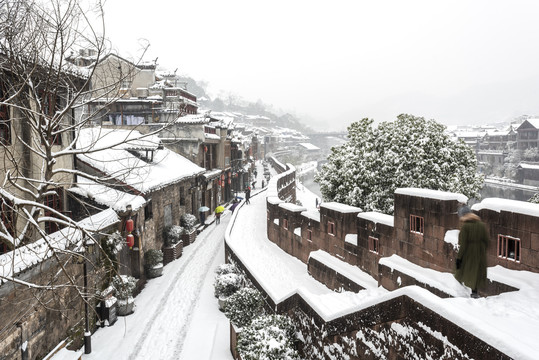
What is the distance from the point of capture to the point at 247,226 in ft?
69.8

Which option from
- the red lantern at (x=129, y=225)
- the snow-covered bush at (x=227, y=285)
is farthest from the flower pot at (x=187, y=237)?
the snow-covered bush at (x=227, y=285)

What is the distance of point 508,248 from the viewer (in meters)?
6.68

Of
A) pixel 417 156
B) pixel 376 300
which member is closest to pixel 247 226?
pixel 417 156

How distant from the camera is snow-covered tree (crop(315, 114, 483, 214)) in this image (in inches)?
634

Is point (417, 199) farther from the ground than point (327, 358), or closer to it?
farther from the ground

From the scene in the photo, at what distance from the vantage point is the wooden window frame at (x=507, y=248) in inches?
256

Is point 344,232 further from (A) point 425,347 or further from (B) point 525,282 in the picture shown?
(A) point 425,347

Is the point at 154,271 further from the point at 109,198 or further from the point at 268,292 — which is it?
the point at 268,292

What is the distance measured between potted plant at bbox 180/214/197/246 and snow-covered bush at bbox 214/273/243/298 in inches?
341

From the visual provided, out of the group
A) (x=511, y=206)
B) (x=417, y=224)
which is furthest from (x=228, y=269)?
(x=511, y=206)

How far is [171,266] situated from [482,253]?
1510cm

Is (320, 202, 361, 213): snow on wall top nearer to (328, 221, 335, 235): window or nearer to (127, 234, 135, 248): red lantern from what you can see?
(328, 221, 335, 235): window

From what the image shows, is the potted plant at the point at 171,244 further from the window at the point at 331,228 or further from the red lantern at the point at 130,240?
the window at the point at 331,228

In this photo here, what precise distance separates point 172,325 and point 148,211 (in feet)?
22.6
